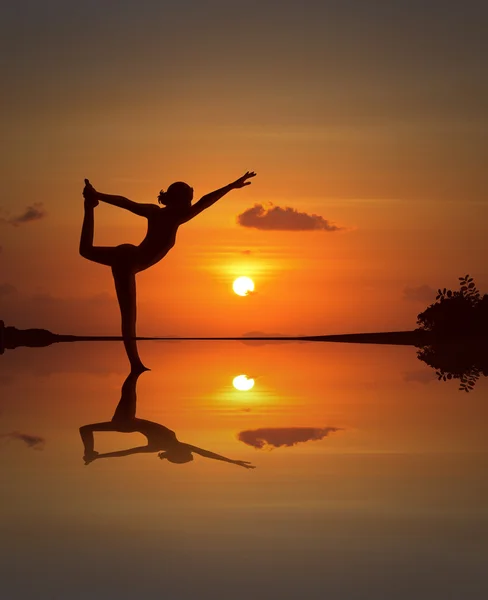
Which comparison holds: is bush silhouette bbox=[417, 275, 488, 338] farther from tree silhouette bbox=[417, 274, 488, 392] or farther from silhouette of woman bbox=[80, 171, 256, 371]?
silhouette of woman bbox=[80, 171, 256, 371]

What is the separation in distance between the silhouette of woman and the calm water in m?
4.52

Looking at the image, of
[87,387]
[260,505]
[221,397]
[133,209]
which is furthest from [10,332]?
[260,505]

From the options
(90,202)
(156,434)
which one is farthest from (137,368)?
(156,434)

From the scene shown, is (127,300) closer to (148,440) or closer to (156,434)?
(156,434)

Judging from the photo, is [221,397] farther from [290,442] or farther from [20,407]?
[290,442]

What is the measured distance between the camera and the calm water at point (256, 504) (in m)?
2.87

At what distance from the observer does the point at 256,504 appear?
3.83 metres

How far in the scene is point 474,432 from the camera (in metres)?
6.00

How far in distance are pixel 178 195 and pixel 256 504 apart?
8510 millimetres

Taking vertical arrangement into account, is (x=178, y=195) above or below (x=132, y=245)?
above

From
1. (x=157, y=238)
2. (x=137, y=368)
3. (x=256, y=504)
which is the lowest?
(x=256, y=504)

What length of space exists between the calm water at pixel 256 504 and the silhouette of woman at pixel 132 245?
4519mm

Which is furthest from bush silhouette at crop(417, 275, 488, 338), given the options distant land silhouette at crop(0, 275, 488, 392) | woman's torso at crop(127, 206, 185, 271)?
woman's torso at crop(127, 206, 185, 271)

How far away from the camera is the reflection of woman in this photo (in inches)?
199
